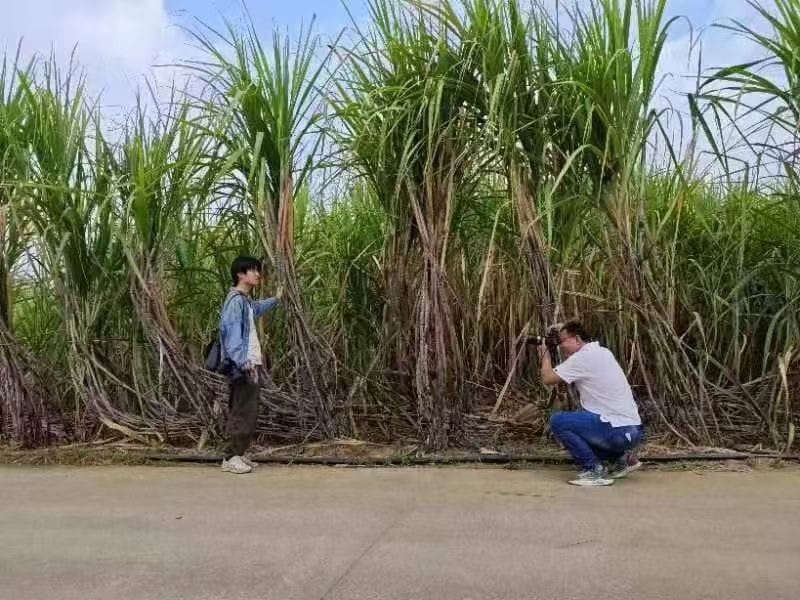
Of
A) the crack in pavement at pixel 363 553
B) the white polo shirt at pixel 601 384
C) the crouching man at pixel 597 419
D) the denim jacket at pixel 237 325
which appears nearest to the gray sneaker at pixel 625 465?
the crouching man at pixel 597 419

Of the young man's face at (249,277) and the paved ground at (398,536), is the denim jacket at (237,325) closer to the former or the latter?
the young man's face at (249,277)

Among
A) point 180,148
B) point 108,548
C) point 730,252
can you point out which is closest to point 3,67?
point 180,148

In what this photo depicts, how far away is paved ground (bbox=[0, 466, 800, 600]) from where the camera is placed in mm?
3078

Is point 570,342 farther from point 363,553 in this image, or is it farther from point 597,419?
point 363,553

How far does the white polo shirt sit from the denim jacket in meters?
1.73

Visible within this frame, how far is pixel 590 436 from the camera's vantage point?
14.7ft

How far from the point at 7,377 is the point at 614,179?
388 centimetres

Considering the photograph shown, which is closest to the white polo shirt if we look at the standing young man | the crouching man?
the crouching man

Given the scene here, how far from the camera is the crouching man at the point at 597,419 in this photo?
14.6 ft

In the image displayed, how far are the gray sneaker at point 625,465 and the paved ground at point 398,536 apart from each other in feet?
0.18

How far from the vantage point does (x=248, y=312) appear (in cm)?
499

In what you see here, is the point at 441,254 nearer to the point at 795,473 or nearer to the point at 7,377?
the point at 795,473

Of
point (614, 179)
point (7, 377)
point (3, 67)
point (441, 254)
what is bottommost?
point (7, 377)

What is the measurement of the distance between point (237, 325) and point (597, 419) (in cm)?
204
